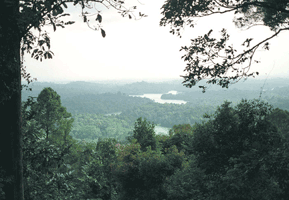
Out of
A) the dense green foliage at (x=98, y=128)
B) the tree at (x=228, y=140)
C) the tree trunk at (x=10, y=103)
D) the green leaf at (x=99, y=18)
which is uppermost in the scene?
the green leaf at (x=99, y=18)

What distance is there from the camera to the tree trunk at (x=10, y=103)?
2.45m

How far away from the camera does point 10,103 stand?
114 inches

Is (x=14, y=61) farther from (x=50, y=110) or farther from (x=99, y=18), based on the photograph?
(x=50, y=110)

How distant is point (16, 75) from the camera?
2.79m

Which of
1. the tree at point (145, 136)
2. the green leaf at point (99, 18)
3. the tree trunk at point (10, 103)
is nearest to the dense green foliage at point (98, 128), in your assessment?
the tree at point (145, 136)

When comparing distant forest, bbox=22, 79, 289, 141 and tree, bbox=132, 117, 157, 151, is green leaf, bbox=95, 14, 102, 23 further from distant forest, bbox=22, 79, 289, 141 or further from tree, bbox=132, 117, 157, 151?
distant forest, bbox=22, 79, 289, 141

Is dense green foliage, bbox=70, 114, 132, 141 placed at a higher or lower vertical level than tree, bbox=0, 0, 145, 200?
lower

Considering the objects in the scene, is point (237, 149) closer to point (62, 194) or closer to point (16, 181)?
point (62, 194)

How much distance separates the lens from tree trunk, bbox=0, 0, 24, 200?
2449mm

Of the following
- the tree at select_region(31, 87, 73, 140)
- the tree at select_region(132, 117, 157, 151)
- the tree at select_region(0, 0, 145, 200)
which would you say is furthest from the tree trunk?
the tree at select_region(31, 87, 73, 140)

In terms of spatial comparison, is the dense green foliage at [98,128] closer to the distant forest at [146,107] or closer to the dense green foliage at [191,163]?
the distant forest at [146,107]

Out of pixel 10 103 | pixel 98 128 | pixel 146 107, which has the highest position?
pixel 10 103

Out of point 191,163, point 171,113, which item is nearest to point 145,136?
point 191,163

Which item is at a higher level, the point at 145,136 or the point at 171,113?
the point at 145,136
